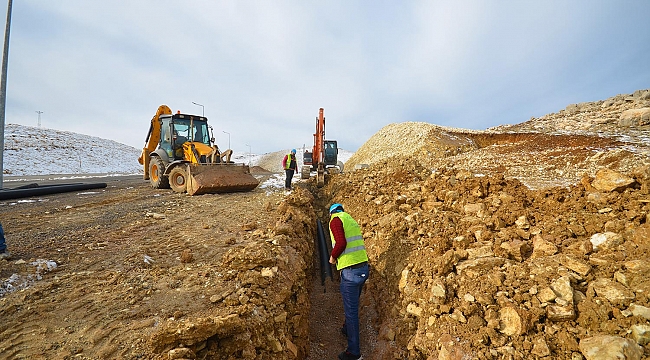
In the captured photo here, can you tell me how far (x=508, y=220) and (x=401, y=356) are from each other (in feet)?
8.58

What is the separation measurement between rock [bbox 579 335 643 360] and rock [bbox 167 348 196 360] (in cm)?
336

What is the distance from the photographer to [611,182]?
432 centimetres

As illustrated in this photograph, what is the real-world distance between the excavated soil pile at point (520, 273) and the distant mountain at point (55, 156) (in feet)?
98.1

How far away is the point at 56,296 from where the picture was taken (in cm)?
302

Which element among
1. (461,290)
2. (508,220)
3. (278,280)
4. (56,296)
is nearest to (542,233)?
(508,220)

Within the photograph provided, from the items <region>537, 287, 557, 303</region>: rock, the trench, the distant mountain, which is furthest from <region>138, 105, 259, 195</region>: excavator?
the distant mountain

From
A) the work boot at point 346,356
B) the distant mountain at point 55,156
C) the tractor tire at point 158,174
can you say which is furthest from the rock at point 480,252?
the distant mountain at point 55,156

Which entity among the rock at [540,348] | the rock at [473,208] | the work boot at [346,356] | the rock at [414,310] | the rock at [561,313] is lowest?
the work boot at [346,356]

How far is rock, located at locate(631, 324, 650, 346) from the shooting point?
2.47 m

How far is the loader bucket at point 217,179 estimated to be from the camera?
29.2 feet

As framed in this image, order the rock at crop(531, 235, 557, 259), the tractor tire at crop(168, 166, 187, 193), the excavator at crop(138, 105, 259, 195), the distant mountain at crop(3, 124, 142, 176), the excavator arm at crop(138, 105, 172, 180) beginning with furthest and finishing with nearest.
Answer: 1. the distant mountain at crop(3, 124, 142, 176)
2. the excavator arm at crop(138, 105, 172, 180)
3. the tractor tire at crop(168, 166, 187, 193)
4. the excavator at crop(138, 105, 259, 195)
5. the rock at crop(531, 235, 557, 259)

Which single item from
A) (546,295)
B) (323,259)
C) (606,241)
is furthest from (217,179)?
(606,241)

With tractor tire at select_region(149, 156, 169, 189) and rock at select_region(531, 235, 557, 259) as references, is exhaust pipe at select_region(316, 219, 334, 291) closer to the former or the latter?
rock at select_region(531, 235, 557, 259)

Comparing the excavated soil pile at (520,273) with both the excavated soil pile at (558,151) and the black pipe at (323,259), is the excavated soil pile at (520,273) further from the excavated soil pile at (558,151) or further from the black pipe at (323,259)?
the excavated soil pile at (558,151)
